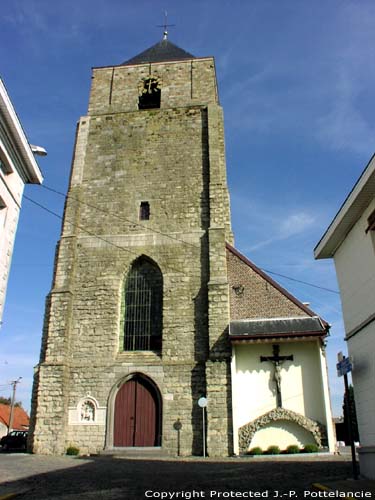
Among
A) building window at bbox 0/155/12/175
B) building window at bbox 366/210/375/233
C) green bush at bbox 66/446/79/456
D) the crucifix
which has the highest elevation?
building window at bbox 0/155/12/175

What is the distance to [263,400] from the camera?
1413 centimetres

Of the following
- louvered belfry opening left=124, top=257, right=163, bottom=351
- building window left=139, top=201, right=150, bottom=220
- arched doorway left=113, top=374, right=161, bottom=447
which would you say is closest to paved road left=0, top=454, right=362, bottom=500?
arched doorway left=113, top=374, right=161, bottom=447

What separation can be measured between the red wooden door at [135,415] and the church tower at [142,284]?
3 cm

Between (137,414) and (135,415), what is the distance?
0.07m

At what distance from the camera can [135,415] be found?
48.4ft

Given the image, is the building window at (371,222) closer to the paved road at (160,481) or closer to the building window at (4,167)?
the paved road at (160,481)

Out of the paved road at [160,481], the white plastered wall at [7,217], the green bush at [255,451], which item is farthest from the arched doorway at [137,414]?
the white plastered wall at [7,217]

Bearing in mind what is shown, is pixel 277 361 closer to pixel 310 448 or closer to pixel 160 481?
pixel 310 448

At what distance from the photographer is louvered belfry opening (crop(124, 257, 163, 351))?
52.1ft

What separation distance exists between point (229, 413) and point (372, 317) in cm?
790

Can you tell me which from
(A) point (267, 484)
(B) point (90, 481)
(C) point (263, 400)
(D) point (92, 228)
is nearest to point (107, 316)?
(D) point (92, 228)

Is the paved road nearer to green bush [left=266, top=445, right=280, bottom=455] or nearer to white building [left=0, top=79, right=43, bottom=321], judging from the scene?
white building [left=0, top=79, right=43, bottom=321]

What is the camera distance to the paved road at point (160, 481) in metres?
5.98

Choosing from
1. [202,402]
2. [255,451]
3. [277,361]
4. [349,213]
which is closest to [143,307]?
[202,402]
